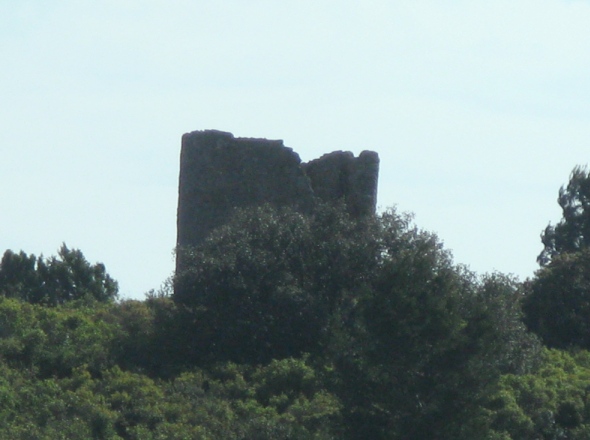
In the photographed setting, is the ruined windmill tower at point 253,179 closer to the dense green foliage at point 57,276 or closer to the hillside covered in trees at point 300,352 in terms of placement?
the hillside covered in trees at point 300,352

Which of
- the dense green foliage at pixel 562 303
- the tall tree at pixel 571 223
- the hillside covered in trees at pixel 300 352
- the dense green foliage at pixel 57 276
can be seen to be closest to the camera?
the hillside covered in trees at pixel 300 352

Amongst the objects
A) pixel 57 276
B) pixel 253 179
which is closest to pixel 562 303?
pixel 253 179

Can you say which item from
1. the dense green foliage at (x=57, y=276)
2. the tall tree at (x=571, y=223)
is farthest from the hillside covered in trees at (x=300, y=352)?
the tall tree at (x=571, y=223)

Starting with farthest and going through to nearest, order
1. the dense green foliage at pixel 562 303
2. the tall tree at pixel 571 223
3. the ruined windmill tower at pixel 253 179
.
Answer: the tall tree at pixel 571 223, the dense green foliage at pixel 562 303, the ruined windmill tower at pixel 253 179

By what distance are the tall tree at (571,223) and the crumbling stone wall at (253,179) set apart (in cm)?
1761

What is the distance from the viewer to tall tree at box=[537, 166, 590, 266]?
120 ft

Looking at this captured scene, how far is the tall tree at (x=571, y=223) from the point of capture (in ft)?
120

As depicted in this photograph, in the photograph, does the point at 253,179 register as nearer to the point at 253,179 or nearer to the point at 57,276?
the point at 253,179

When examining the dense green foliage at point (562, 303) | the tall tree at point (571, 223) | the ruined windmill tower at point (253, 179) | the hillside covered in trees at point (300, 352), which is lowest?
the hillside covered in trees at point (300, 352)

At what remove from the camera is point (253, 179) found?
19.9m

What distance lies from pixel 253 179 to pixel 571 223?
Answer: 1965 centimetres

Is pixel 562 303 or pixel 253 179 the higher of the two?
pixel 253 179

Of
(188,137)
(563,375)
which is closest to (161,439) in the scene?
(563,375)

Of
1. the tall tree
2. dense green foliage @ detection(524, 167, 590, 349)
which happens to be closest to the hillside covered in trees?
dense green foliage @ detection(524, 167, 590, 349)
